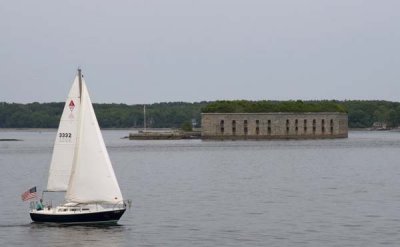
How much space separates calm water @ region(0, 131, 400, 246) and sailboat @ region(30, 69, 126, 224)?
685 mm

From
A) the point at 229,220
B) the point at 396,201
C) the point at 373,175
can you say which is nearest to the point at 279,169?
the point at 373,175

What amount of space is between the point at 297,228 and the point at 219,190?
2305 cm

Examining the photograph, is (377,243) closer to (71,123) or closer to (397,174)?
(71,123)

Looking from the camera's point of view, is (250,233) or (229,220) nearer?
(250,233)

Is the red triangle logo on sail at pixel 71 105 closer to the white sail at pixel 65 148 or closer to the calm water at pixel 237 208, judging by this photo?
the white sail at pixel 65 148

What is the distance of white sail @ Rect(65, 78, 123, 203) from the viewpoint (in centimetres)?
4803

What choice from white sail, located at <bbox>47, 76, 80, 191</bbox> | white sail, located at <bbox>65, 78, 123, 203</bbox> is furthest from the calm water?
white sail, located at <bbox>47, 76, 80, 191</bbox>

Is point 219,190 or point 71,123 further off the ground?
point 71,123

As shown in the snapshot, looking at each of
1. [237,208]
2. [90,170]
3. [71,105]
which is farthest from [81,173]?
[237,208]

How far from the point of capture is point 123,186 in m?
75.7

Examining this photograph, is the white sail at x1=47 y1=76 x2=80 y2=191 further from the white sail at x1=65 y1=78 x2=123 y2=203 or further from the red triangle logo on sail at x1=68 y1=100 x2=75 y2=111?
the white sail at x1=65 y1=78 x2=123 y2=203

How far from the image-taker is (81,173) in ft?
159

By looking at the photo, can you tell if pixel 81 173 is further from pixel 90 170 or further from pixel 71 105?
pixel 71 105

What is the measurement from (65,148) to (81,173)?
1479mm
